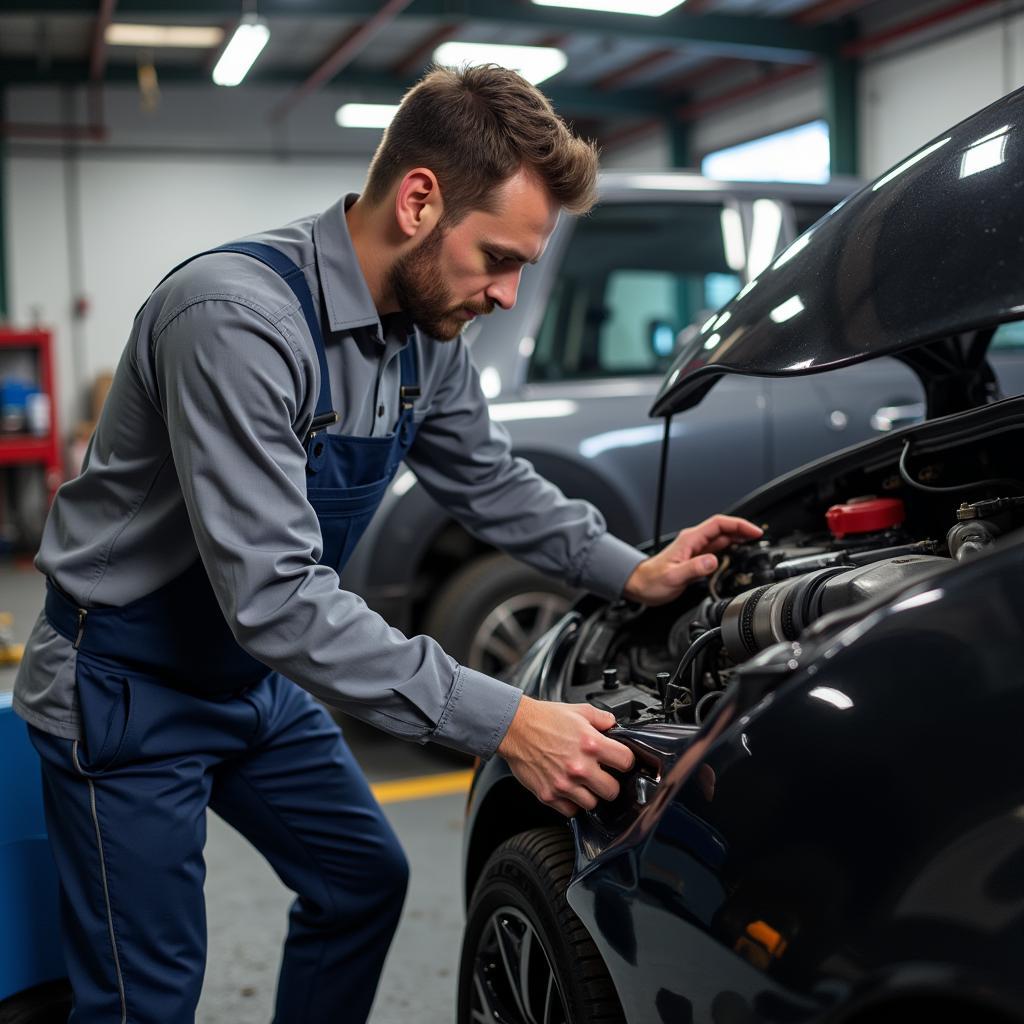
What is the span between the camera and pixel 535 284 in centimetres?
360

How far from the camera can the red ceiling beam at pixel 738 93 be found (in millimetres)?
10625

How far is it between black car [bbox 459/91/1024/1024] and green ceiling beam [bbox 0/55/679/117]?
9.80 m

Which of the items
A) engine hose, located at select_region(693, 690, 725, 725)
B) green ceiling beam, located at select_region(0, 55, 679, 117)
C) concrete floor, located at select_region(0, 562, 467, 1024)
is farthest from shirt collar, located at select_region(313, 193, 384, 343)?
green ceiling beam, located at select_region(0, 55, 679, 117)

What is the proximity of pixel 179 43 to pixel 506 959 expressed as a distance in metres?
10.8

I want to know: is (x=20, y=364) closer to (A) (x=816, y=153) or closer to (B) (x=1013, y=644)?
(A) (x=816, y=153)

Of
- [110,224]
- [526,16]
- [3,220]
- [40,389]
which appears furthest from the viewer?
[110,224]

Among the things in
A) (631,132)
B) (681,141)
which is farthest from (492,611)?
(631,132)

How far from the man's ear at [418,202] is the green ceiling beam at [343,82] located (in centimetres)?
984

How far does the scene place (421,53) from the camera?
37.2ft

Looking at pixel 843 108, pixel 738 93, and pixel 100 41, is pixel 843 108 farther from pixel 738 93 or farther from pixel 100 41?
pixel 100 41

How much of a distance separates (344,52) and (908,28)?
4.71 metres

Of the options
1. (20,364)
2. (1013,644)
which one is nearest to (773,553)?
(1013,644)

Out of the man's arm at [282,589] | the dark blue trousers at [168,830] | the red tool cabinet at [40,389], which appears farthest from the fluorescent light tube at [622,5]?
the man's arm at [282,589]

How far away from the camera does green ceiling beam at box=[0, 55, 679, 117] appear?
1116 cm
